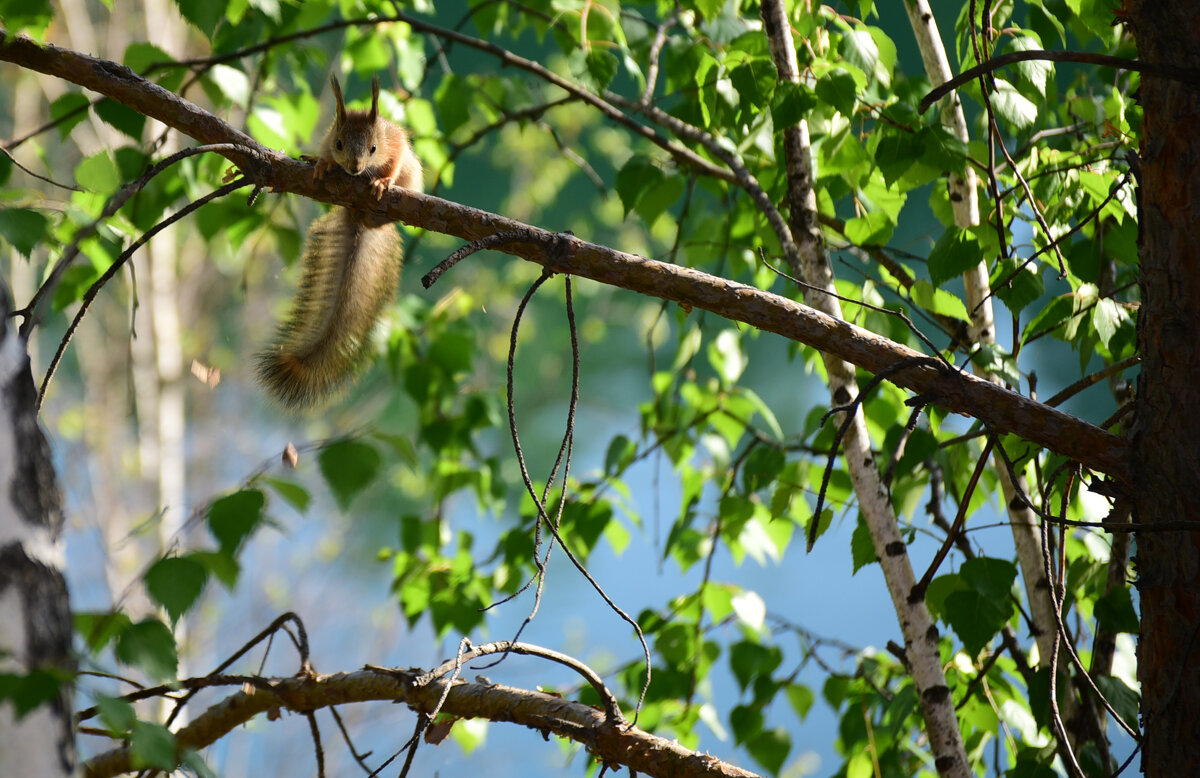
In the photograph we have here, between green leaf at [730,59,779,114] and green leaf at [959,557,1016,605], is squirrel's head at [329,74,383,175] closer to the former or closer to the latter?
green leaf at [730,59,779,114]

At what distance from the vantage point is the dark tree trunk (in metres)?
0.53

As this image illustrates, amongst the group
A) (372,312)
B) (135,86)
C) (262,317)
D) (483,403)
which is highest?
(262,317)

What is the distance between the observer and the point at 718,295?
58 centimetres

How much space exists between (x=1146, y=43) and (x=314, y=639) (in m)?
4.26

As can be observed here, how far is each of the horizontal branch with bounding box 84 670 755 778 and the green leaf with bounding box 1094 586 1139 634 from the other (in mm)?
305

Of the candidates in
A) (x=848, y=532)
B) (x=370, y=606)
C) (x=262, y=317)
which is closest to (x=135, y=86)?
(x=848, y=532)

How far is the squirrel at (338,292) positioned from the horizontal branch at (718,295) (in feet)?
0.74

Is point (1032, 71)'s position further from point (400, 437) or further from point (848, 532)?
point (848, 532)

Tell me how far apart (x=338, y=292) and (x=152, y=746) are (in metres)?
0.67

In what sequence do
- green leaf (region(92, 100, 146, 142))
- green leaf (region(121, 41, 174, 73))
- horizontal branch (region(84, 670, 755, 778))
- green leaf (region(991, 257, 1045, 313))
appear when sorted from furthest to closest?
green leaf (region(121, 41, 174, 73)) → green leaf (region(92, 100, 146, 142)) → green leaf (region(991, 257, 1045, 313)) → horizontal branch (region(84, 670, 755, 778))

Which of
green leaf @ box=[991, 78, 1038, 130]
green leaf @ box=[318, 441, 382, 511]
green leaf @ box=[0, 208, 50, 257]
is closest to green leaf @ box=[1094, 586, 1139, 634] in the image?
green leaf @ box=[991, 78, 1038, 130]

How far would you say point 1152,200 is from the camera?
562 millimetres

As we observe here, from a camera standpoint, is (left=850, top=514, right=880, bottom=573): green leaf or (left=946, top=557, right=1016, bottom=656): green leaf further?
(left=850, top=514, right=880, bottom=573): green leaf

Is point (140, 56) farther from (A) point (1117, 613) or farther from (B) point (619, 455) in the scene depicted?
(A) point (1117, 613)
